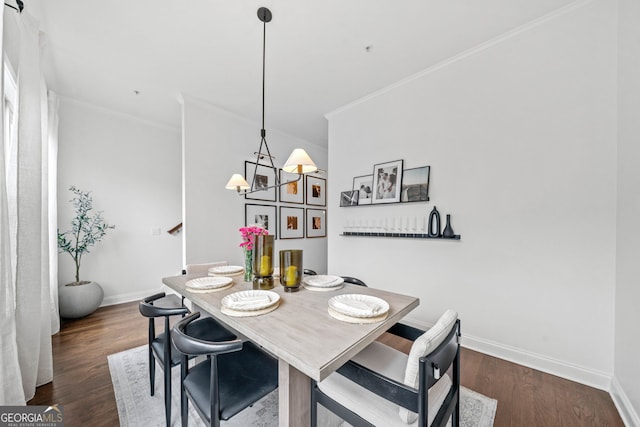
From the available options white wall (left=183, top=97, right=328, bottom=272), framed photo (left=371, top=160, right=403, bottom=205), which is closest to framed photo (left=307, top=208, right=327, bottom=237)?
white wall (left=183, top=97, right=328, bottom=272)

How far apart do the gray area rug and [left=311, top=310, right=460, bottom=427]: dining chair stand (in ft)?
1.13

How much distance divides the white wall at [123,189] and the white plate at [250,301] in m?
3.36

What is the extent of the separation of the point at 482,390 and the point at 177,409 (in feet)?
6.94

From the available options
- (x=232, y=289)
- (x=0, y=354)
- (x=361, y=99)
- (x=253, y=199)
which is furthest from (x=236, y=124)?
(x=0, y=354)

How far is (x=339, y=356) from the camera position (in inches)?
32.6

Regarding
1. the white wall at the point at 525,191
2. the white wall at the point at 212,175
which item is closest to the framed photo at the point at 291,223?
the white wall at the point at 212,175

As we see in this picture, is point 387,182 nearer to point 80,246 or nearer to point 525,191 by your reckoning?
point 525,191

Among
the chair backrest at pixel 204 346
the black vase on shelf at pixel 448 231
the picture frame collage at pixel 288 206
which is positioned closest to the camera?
the chair backrest at pixel 204 346

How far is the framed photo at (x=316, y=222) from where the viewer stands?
15.6 ft

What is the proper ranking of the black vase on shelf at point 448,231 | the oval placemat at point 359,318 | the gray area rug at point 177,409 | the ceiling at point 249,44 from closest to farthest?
1. the oval placemat at point 359,318
2. the gray area rug at point 177,409
3. the ceiling at point 249,44
4. the black vase on shelf at point 448,231

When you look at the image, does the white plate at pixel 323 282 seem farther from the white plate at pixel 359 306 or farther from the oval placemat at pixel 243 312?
the oval placemat at pixel 243 312

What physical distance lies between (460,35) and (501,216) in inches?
65.2

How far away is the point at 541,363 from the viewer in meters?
1.96

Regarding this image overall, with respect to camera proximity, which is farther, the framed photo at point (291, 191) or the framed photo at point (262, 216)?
the framed photo at point (291, 191)
